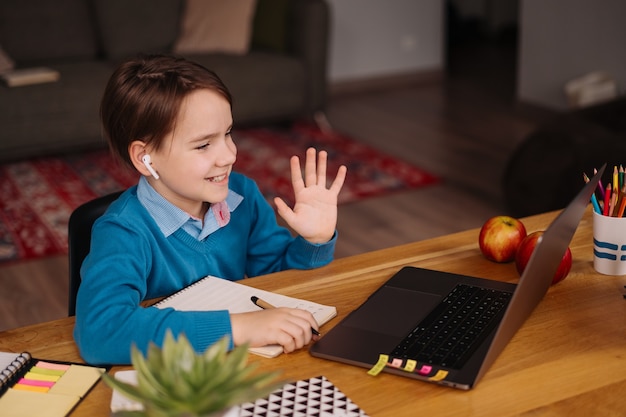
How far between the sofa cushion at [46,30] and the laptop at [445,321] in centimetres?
411

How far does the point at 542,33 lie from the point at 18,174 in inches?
125

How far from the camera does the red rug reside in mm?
3586

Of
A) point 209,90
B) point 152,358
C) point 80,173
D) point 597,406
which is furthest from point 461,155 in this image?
point 152,358

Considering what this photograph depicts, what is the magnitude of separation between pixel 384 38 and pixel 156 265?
16.2ft

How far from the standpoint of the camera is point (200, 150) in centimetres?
141

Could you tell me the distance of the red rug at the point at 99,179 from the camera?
3.59m

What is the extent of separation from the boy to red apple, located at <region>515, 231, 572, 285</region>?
0.33 meters

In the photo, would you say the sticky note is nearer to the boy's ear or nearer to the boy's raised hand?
the boy's raised hand

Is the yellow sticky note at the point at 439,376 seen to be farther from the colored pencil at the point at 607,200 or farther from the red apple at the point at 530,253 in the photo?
the colored pencil at the point at 607,200

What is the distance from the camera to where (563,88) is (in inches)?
200

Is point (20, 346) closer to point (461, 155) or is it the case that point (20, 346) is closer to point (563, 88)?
point (461, 155)

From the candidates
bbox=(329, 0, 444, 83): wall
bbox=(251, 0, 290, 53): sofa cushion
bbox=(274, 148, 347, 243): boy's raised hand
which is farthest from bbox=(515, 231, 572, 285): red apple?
bbox=(329, 0, 444, 83): wall

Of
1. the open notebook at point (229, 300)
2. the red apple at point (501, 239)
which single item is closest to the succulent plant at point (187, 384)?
the open notebook at point (229, 300)

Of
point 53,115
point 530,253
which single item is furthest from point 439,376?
point 53,115
